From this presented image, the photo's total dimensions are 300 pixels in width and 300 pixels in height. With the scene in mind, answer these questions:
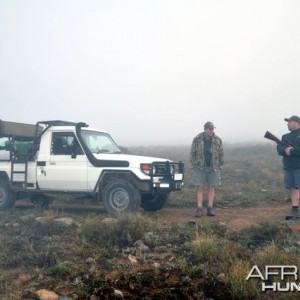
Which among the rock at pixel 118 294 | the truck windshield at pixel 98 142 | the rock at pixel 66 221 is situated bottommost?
the rock at pixel 118 294

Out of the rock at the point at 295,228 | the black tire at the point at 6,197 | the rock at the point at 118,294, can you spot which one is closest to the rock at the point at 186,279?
the rock at the point at 118,294

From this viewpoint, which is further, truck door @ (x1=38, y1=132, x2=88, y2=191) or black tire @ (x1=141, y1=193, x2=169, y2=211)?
black tire @ (x1=141, y1=193, x2=169, y2=211)

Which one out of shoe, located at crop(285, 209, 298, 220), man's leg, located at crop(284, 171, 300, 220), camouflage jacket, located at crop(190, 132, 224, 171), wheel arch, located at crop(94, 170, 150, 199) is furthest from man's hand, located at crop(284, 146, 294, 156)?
wheel arch, located at crop(94, 170, 150, 199)

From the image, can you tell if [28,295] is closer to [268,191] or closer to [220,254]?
[220,254]

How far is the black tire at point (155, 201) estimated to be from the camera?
30.6 feet

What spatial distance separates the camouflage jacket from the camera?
8250 millimetres

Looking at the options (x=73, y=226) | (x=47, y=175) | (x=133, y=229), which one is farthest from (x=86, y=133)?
(x=133, y=229)

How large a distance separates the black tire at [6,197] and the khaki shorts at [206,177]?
4428mm

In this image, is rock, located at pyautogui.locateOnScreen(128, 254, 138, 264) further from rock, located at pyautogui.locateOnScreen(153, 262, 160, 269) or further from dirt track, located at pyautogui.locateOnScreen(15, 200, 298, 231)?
dirt track, located at pyautogui.locateOnScreen(15, 200, 298, 231)

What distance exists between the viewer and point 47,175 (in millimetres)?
8969

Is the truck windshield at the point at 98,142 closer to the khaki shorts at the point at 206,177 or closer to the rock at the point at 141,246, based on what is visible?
the khaki shorts at the point at 206,177

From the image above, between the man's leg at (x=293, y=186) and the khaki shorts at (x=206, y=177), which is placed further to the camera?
the khaki shorts at (x=206, y=177)

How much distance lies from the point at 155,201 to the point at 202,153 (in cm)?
187

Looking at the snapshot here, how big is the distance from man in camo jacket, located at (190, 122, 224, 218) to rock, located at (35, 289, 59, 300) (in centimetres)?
451
